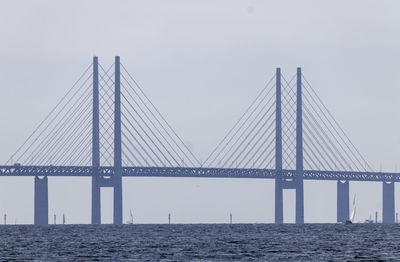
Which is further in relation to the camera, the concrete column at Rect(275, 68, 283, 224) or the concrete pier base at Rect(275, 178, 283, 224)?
the concrete pier base at Rect(275, 178, 283, 224)

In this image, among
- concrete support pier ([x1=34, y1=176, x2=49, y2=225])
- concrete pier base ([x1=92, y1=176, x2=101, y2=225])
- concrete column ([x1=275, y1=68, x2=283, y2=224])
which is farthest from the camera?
concrete support pier ([x1=34, y1=176, x2=49, y2=225])

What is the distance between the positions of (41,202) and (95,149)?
24.7m

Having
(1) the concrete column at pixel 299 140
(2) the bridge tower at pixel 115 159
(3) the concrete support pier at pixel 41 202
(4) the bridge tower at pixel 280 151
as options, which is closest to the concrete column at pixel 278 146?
(4) the bridge tower at pixel 280 151

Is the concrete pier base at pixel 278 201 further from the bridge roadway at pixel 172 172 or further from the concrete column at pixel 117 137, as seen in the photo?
the concrete column at pixel 117 137

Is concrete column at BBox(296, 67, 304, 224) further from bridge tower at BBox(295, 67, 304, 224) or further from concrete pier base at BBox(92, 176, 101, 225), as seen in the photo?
concrete pier base at BBox(92, 176, 101, 225)

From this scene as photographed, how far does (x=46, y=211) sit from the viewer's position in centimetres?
19300

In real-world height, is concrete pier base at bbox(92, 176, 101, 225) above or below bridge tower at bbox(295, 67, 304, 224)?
below

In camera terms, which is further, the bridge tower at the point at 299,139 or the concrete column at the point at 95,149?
the bridge tower at the point at 299,139

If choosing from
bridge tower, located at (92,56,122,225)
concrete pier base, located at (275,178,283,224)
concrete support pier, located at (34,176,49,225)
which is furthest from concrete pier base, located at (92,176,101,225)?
concrete pier base, located at (275,178,283,224)

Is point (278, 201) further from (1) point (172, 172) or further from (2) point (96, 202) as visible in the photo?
(2) point (96, 202)

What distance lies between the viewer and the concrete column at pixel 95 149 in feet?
559

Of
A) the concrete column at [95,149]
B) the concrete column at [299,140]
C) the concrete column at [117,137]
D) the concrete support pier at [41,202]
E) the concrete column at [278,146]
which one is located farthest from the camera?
the concrete support pier at [41,202]

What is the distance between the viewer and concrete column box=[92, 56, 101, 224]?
559 ft

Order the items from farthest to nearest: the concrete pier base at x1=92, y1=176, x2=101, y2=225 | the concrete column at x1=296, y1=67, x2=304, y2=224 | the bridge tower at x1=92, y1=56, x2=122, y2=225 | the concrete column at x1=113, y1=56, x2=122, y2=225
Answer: the concrete column at x1=296, y1=67, x2=304, y2=224
the concrete pier base at x1=92, y1=176, x2=101, y2=225
the bridge tower at x1=92, y1=56, x2=122, y2=225
the concrete column at x1=113, y1=56, x2=122, y2=225
